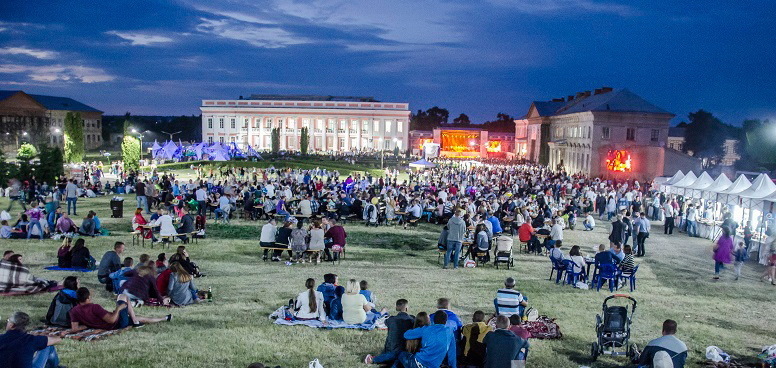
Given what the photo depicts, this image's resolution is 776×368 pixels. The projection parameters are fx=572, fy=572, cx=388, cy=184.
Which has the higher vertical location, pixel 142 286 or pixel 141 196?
pixel 141 196

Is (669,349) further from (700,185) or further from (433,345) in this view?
(700,185)

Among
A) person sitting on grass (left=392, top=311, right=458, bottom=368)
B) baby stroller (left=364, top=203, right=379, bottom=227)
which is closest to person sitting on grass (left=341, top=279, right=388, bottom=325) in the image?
person sitting on grass (left=392, top=311, right=458, bottom=368)

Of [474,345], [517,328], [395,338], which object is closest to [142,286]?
[395,338]

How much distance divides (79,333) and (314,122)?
8804 cm

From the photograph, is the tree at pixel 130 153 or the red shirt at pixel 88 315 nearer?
the red shirt at pixel 88 315

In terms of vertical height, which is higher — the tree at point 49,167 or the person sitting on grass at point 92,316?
the tree at point 49,167

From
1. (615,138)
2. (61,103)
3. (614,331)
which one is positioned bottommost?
(614,331)

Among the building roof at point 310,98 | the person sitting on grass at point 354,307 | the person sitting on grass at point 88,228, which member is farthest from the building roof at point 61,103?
the person sitting on grass at point 354,307

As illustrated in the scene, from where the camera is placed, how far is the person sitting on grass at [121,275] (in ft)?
36.4

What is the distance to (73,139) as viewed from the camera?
164ft

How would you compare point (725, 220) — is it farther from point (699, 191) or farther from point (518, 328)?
point (518, 328)

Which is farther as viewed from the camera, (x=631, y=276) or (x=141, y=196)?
(x=141, y=196)

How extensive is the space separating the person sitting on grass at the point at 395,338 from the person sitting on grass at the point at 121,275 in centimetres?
555

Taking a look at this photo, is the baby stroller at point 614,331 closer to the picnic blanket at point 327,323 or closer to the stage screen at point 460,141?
the picnic blanket at point 327,323
